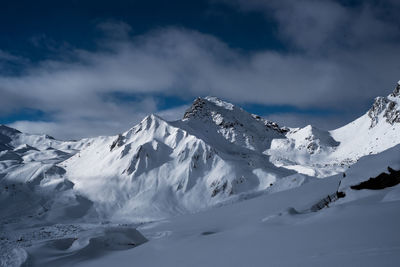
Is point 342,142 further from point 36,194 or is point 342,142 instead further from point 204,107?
point 36,194

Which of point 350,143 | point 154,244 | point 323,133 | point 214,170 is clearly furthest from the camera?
point 323,133

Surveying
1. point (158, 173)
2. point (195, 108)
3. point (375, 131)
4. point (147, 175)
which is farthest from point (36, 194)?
point (375, 131)

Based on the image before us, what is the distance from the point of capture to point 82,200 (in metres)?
83.2

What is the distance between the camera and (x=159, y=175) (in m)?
92.8

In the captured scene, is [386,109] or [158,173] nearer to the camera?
[158,173]

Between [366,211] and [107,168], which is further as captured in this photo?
[107,168]

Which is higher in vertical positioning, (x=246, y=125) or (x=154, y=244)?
(x=246, y=125)

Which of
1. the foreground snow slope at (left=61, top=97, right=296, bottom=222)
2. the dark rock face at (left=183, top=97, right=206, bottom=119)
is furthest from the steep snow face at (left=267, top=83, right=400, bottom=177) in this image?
the dark rock face at (left=183, top=97, right=206, bottom=119)

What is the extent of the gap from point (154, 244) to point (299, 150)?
146 metres

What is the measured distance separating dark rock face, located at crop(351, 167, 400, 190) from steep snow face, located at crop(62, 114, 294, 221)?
230 ft

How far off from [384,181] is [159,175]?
87.4m

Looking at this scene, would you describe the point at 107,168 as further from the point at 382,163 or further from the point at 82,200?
the point at 382,163

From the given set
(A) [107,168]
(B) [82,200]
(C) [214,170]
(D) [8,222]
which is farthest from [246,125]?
(D) [8,222]

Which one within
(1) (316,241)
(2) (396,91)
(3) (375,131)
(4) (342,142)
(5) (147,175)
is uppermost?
(2) (396,91)
